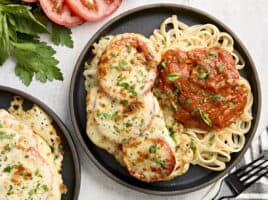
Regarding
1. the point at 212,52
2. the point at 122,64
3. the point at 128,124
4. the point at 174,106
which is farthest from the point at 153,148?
the point at 212,52

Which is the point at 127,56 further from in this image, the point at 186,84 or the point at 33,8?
the point at 33,8

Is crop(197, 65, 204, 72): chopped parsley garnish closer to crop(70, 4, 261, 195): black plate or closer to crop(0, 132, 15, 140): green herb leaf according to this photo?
crop(70, 4, 261, 195): black plate

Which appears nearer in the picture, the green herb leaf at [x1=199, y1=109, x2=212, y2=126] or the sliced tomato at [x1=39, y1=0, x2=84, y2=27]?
the green herb leaf at [x1=199, y1=109, x2=212, y2=126]

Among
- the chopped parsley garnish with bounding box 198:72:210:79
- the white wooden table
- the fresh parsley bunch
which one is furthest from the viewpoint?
the white wooden table

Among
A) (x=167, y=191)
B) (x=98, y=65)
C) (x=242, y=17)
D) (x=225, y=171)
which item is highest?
(x=242, y=17)

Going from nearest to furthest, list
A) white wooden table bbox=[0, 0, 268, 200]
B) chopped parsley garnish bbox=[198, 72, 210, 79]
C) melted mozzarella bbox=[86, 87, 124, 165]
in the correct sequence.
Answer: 1. chopped parsley garnish bbox=[198, 72, 210, 79]
2. melted mozzarella bbox=[86, 87, 124, 165]
3. white wooden table bbox=[0, 0, 268, 200]

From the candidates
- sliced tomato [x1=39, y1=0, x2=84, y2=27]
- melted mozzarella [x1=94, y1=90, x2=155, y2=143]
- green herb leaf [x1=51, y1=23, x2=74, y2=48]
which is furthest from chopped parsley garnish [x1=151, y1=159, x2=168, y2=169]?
sliced tomato [x1=39, y1=0, x2=84, y2=27]

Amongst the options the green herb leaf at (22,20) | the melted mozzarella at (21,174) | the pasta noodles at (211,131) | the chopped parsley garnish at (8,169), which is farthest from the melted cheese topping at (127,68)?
the chopped parsley garnish at (8,169)

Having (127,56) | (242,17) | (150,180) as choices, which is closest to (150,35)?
(127,56)
